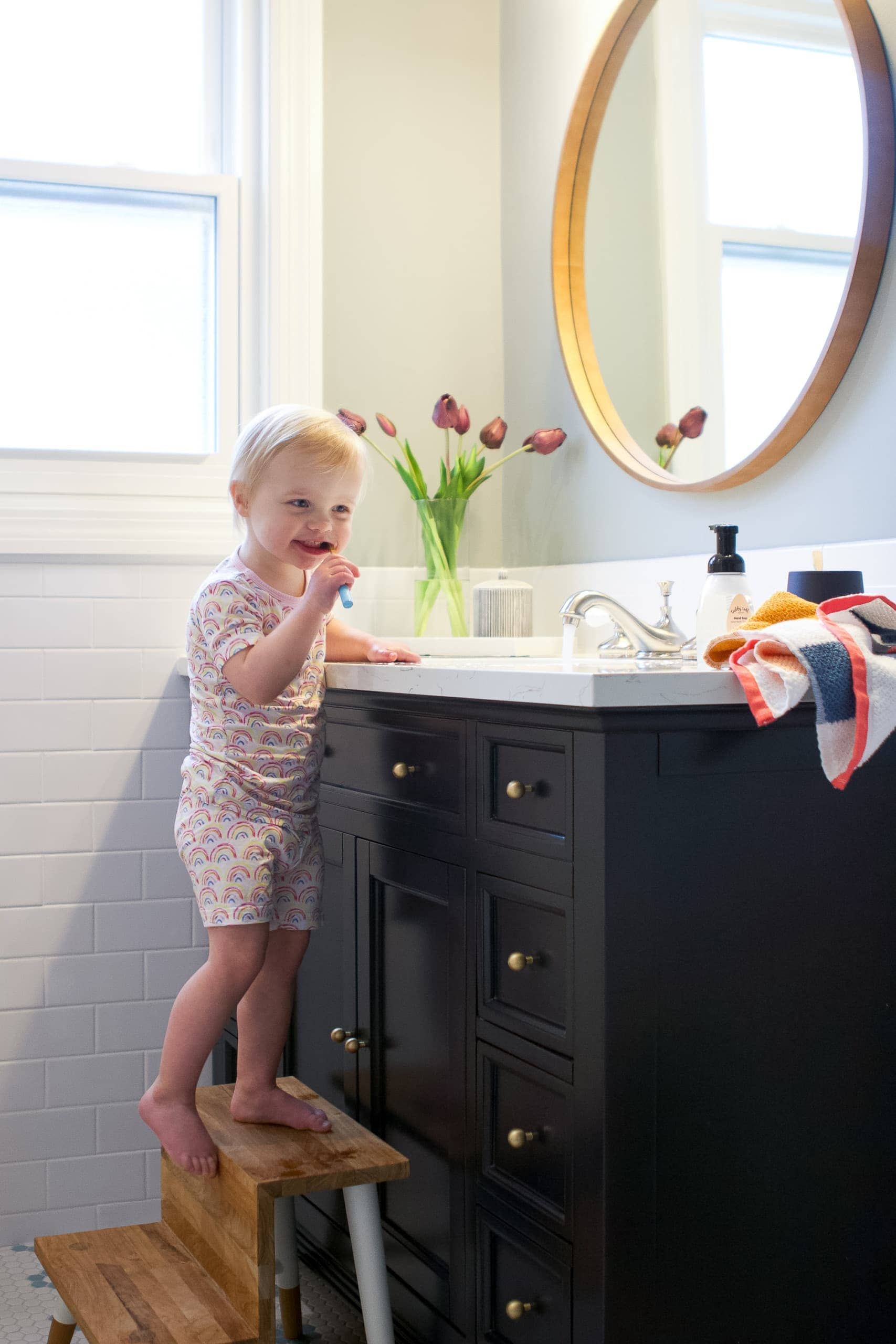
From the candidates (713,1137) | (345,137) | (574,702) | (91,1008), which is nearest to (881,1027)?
(713,1137)

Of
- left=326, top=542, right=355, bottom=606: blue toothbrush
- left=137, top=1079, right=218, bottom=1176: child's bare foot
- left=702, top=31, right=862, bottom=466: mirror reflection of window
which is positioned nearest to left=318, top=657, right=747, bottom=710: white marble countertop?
left=326, top=542, right=355, bottom=606: blue toothbrush

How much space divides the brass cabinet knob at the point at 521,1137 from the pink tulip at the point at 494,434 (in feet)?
4.76

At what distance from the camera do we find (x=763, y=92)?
1782 millimetres

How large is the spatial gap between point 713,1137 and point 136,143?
2.13 meters

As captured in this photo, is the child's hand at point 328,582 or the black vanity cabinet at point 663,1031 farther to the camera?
the child's hand at point 328,582

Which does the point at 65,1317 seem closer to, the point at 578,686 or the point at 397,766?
the point at 397,766

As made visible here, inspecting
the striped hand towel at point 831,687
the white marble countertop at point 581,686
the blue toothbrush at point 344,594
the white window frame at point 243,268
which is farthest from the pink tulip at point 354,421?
the striped hand towel at point 831,687

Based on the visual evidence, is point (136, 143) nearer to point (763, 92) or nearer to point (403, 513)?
point (403, 513)

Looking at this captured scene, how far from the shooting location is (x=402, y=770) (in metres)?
1.61

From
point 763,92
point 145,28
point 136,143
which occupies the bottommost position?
point 763,92

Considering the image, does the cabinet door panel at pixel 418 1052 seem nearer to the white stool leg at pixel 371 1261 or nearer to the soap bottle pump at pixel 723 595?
the white stool leg at pixel 371 1261

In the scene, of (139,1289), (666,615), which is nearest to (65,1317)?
(139,1289)

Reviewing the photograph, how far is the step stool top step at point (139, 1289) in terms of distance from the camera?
56.2 inches

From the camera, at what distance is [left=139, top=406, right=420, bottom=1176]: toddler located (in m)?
1.56
